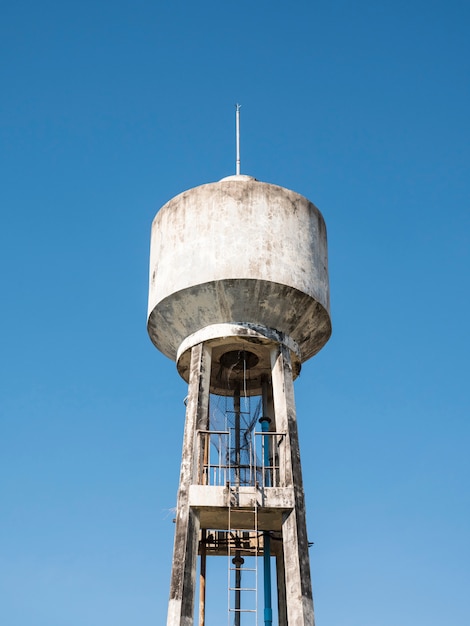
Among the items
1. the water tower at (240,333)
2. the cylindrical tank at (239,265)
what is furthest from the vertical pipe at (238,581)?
the cylindrical tank at (239,265)

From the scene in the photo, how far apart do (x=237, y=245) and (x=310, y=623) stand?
21.9 feet

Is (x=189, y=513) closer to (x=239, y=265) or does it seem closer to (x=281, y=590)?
(x=281, y=590)

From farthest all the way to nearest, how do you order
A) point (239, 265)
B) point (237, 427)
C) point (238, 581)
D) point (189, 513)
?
point (237, 427) → point (238, 581) → point (239, 265) → point (189, 513)

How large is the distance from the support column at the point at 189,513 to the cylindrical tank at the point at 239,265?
0.91 meters

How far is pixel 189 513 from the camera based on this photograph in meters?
15.1

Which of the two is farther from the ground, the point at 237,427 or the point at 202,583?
the point at 237,427

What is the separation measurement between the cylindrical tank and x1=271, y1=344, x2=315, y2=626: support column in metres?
0.89

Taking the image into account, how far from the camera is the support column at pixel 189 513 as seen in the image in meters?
14.2

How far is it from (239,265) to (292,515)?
452 cm

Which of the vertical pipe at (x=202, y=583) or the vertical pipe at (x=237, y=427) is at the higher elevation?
the vertical pipe at (x=237, y=427)

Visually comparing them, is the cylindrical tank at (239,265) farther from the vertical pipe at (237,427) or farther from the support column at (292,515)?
the vertical pipe at (237,427)

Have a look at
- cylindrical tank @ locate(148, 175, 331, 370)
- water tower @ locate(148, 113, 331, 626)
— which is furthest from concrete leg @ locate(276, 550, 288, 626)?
cylindrical tank @ locate(148, 175, 331, 370)

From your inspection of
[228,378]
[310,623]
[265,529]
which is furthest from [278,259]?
[310,623]

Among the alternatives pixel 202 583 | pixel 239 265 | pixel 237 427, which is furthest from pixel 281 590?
pixel 239 265
